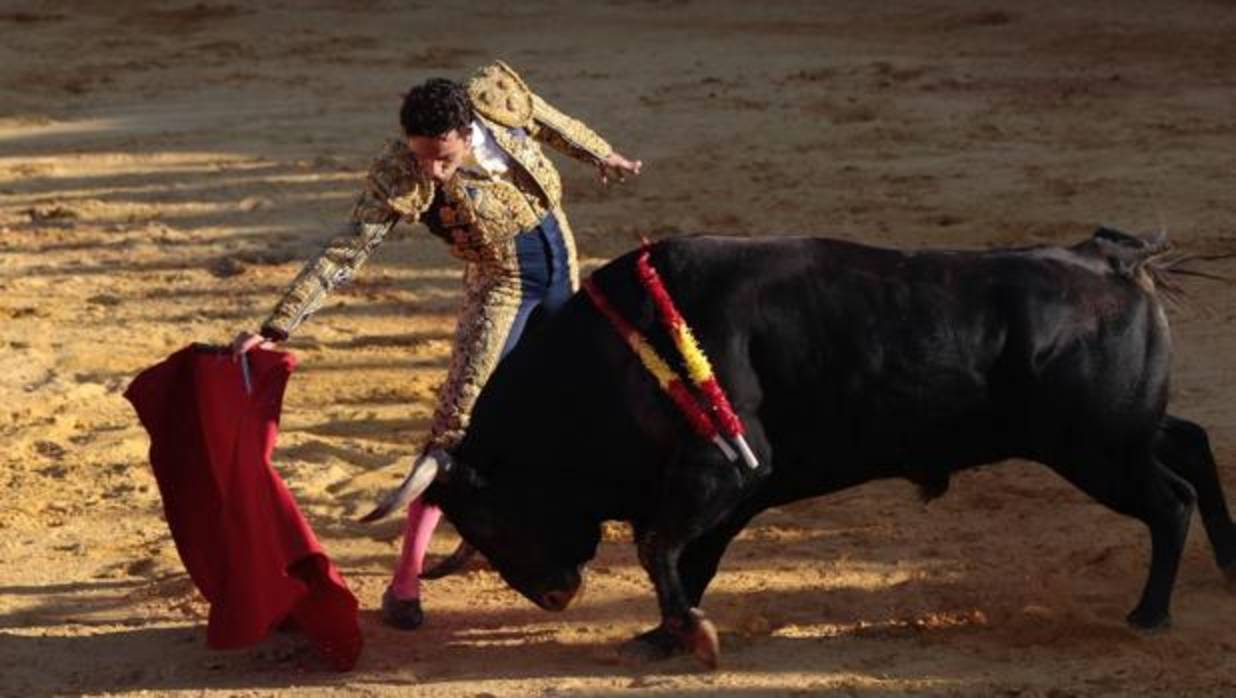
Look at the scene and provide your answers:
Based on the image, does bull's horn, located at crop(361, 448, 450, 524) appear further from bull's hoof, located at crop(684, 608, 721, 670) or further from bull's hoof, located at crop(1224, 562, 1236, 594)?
bull's hoof, located at crop(1224, 562, 1236, 594)

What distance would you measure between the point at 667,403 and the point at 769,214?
433 cm

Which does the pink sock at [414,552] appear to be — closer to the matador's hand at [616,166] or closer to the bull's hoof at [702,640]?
the bull's hoof at [702,640]

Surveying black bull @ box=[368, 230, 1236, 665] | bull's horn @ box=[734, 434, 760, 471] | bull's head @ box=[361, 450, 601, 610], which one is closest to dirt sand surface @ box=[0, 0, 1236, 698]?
bull's head @ box=[361, 450, 601, 610]

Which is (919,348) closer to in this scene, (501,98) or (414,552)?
(501,98)

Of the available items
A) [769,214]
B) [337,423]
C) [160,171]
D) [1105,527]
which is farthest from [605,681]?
[160,171]

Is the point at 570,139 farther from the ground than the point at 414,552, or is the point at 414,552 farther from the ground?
the point at 570,139

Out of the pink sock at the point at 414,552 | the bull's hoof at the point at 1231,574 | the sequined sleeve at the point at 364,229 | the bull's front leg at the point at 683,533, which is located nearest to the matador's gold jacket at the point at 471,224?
the sequined sleeve at the point at 364,229

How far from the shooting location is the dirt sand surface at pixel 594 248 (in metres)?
A: 5.87

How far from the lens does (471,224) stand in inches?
232

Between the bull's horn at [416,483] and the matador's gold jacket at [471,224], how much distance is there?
11cm

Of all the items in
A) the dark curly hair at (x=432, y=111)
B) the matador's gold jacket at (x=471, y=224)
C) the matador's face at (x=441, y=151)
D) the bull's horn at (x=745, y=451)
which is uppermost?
the dark curly hair at (x=432, y=111)

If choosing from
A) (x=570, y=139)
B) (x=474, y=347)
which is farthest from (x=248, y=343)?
(x=570, y=139)

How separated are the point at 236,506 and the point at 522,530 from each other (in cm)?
66

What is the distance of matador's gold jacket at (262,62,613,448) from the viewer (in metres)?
5.77
